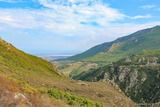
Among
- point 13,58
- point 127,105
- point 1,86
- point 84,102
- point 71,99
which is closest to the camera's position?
point 1,86

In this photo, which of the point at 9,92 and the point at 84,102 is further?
the point at 84,102

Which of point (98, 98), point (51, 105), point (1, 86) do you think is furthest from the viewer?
point (98, 98)

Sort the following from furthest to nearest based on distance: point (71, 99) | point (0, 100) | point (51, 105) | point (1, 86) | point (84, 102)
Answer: point (84, 102) < point (71, 99) < point (51, 105) < point (1, 86) < point (0, 100)

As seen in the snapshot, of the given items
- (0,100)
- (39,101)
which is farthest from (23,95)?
Result: (0,100)

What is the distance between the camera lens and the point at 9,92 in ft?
89.9

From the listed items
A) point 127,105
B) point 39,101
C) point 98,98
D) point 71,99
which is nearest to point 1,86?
point 39,101

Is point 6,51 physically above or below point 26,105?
above

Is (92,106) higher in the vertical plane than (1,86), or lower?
lower

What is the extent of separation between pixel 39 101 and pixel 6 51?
65364mm

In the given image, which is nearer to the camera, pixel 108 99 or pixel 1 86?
pixel 1 86

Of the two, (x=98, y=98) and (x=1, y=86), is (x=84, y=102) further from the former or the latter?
(x=1, y=86)

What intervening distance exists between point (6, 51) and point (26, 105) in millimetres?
66924

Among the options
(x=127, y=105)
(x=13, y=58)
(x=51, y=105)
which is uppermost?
(x=13, y=58)

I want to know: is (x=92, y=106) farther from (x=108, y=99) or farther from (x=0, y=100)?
(x=0, y=100)
